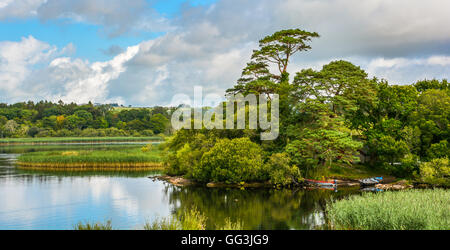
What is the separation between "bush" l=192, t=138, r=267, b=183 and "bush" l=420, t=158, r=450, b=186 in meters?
11.8

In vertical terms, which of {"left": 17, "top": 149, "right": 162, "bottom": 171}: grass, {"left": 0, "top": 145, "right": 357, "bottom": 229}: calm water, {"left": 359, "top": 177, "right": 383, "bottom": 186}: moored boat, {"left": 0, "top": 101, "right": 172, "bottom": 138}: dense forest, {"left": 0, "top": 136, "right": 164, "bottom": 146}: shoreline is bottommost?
{"left": 0, "top": 145, "right": 357, "bottom": 229}: calm water

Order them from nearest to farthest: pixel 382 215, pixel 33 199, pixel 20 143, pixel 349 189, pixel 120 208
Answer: pixel 382 215
pixel 120 208
pixel 33 199
pixel 349 189
pixel 20 143

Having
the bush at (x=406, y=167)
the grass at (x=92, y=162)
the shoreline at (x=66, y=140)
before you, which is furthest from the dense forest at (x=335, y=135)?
the shoreline at (x=66, y=140)

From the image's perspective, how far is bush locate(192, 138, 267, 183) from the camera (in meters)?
30.5

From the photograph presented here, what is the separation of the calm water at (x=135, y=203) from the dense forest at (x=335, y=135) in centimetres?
261

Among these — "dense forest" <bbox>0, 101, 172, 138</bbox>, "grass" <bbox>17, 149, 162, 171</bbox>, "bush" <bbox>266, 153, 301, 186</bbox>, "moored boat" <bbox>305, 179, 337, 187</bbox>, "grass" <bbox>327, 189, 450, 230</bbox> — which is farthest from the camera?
"dense forest" <bbox>0, 101, 172, 138</bbox>

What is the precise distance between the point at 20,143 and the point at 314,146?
79.6 metres

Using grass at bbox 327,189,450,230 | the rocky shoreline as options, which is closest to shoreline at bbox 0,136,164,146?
the rocky shoreline

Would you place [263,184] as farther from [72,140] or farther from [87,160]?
[72,140]

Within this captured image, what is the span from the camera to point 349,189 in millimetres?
28781

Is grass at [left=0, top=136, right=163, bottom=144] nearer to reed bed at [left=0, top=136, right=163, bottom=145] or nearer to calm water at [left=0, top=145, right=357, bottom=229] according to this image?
reed bed at [left=0, top=136, right=163, bottom=145]
